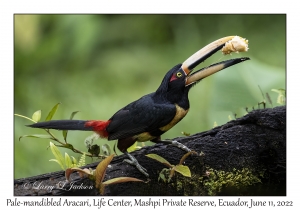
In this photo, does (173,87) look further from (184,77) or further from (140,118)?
(140,118)

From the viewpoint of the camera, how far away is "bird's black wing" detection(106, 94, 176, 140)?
2643mm

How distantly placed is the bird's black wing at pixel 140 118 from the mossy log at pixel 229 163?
0.42ft

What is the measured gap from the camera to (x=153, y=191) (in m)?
2.51

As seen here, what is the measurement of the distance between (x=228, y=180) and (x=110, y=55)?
2.51 meters

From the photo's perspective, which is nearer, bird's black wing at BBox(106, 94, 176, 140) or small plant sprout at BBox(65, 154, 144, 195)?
small plant sprout at BBox(65, 154, 144, 195)

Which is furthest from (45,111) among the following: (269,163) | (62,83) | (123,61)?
(269,163)

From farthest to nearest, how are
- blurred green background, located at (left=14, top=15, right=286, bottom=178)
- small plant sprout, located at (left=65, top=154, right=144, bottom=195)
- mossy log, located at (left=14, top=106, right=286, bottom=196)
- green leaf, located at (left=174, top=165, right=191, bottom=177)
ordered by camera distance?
blurred green background, located at (left=14, top=15, right=286, bottom=178)
mossy log, located at (left=14, top=106, right=286, bottom=196)
green leaf, located at (left=174, top=165, right=191, bottom=177)
small plant sprout, located at (left=65, top=154, right=144, bottom=195)

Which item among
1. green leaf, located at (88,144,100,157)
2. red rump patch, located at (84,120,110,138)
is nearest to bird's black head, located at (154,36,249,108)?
red rump patch, located at (84,120,110,138)

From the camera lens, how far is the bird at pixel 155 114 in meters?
2.66

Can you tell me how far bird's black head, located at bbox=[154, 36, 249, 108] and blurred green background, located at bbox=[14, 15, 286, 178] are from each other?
139cm

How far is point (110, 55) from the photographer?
190 inches

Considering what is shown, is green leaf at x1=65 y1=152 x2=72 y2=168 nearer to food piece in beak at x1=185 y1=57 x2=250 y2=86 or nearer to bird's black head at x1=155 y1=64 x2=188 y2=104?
bird's black head at x1=155 y1=64 x2=188 y2=104

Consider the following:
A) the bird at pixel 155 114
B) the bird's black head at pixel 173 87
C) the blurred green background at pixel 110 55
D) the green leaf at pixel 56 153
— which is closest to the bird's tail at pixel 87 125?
the bird at pixel 155 114

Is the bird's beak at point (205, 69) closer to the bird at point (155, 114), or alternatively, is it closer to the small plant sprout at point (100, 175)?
the bird at point (155, 114)
